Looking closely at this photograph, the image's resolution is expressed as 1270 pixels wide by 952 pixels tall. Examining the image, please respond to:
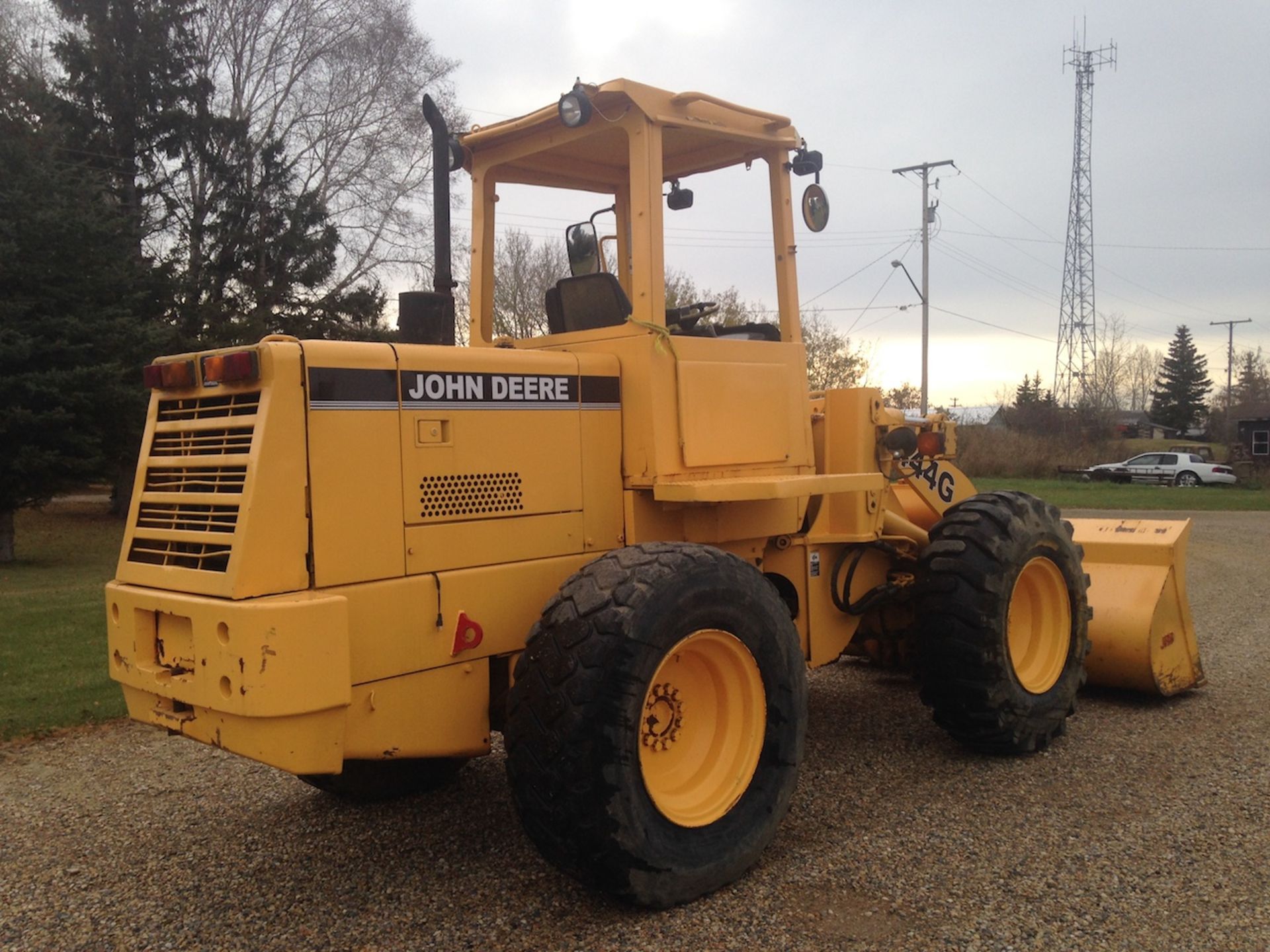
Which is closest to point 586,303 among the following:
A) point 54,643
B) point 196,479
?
point 196,479

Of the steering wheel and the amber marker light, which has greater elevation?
the steering wheel

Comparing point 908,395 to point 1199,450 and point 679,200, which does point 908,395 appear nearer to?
point 1199,450

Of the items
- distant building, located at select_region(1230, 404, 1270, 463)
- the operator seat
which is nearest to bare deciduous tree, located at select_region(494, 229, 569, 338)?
the operator seat

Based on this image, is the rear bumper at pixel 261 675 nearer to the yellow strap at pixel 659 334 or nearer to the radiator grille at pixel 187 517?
the radiator grille at pixel 187 517

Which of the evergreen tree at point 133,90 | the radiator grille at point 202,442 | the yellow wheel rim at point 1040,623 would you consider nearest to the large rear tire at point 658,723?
the radiator grille at point 202,442

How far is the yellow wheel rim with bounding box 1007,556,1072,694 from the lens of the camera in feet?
18.8

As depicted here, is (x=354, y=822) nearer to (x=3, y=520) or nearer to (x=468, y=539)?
(x=468, y=539)

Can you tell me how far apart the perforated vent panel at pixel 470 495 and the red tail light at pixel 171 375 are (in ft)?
3.07

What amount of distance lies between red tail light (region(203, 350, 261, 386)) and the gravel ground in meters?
1.95

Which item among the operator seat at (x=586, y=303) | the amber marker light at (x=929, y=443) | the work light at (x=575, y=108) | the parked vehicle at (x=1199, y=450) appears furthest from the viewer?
the parked vehicle at (x=1199, y=450)

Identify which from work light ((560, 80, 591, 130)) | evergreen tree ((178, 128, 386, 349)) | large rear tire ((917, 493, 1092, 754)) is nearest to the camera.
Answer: work light ((560, 80, 591, 130))

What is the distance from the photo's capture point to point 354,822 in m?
4.79

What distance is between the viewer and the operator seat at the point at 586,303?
460cm

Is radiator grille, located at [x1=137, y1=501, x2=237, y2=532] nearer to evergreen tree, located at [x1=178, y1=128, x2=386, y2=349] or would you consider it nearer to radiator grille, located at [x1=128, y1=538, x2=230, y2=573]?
radiator grille, located at [x1=128, y1=538, x2=230, y2=573]
